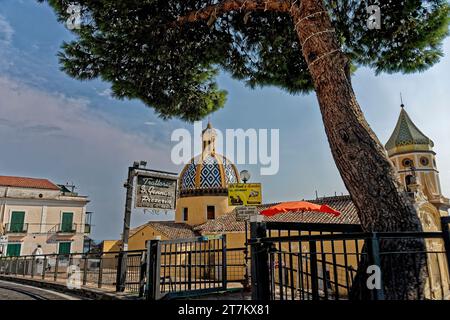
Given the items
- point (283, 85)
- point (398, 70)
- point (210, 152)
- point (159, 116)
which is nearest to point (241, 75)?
point (283, 85)

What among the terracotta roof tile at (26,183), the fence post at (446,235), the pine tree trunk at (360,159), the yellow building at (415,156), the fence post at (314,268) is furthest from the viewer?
the yellow building at (415,156)

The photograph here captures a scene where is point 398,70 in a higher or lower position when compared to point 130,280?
higher

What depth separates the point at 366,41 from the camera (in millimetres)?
7371

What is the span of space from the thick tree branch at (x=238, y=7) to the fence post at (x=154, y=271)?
4520 millimetres

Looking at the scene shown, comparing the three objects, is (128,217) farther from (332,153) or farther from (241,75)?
(332,153)

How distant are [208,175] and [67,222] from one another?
15.5 meters

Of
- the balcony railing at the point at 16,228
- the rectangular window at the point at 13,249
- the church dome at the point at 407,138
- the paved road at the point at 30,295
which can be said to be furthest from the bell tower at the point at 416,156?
the rectangular window at the point at 13,249

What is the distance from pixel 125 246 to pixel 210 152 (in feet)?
72.1

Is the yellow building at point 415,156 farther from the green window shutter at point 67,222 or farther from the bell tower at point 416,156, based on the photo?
the green window shutter at point 67,222

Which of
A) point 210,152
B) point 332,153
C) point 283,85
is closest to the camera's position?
point 332,153

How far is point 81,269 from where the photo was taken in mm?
10602

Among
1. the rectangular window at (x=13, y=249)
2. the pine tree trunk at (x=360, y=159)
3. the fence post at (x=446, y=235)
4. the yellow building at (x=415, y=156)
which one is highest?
the yellow building at (x=415, y=156)

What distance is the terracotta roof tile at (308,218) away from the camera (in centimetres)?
2100
